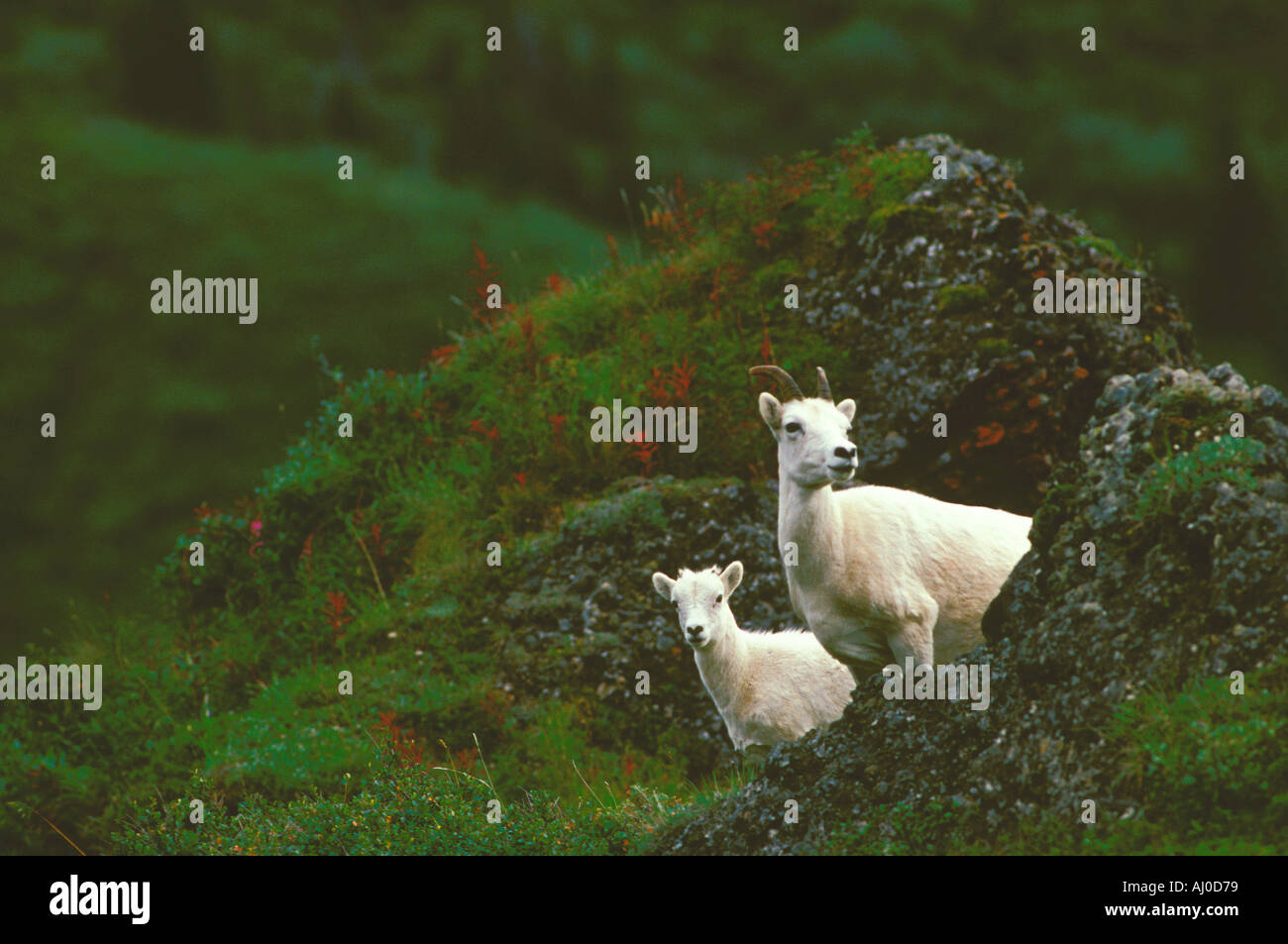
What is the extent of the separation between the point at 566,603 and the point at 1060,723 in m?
4.88

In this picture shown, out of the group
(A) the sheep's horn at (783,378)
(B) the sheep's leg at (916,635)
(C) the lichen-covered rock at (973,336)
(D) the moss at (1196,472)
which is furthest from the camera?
(C) the lichen-covered rock at (973,336)

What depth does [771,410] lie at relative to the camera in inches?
299

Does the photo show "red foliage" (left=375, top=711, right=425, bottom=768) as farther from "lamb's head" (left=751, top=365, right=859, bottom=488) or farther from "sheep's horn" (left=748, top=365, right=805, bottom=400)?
"sheep's horn" (left=748, top=365, right=805, bottom=400)

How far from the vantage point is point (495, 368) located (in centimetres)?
1294

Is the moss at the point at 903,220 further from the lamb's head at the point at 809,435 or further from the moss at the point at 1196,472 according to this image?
the moss at the point at 1196,472

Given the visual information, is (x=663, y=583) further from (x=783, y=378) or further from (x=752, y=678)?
(x=783, y=378)

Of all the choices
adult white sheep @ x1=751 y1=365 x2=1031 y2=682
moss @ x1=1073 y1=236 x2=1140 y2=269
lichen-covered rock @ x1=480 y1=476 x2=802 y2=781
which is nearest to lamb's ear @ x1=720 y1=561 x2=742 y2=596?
adult white sheep @ x1=751 y1=365 x2=1031 y2=682

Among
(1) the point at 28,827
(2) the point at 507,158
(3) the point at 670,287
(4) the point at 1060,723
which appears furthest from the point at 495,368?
(2) the point at 507,158

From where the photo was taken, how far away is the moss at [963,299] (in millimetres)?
10906

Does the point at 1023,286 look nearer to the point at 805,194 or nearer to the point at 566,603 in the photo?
the point at 805,194

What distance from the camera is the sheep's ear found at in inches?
297

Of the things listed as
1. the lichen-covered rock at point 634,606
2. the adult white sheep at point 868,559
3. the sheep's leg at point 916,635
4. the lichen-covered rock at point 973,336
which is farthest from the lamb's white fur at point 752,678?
the lichen-covered rock at point 973,336

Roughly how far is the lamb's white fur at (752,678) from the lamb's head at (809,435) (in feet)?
4.54

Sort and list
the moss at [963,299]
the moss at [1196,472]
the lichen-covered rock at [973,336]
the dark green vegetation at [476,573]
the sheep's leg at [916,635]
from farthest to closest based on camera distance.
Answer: the moss at [963,299] < the lichen-covered rock at [973,336] < the dark green vegetation at [476,573] < the sheep's leg at [916,635] < the moss at [1196,472]
